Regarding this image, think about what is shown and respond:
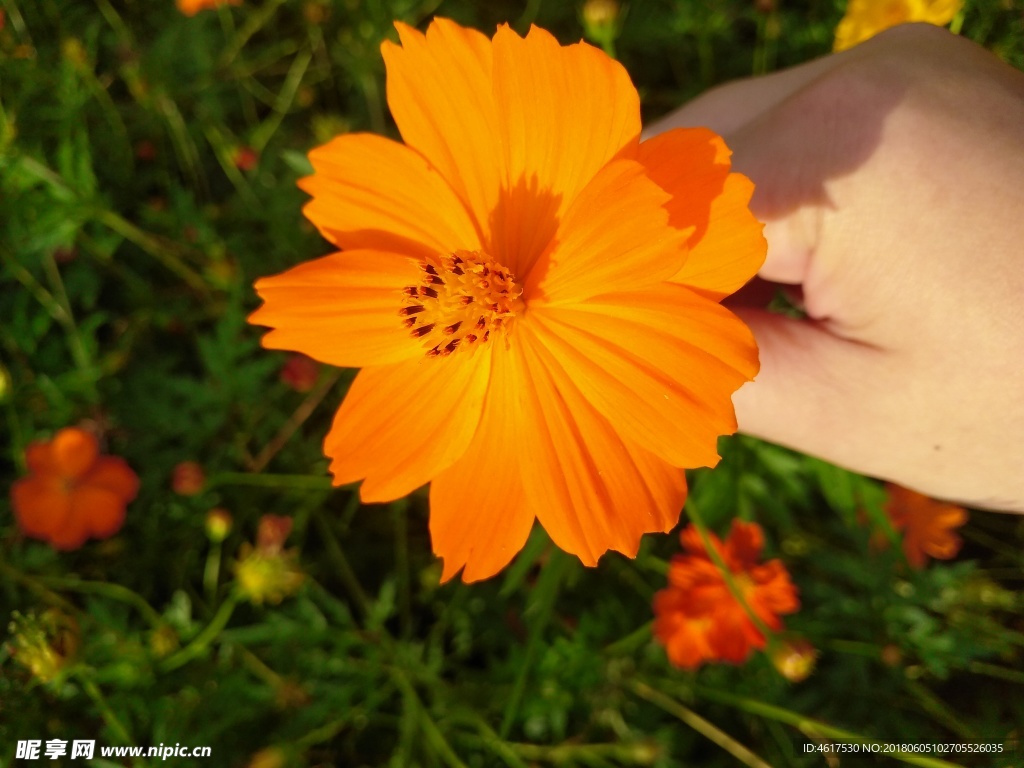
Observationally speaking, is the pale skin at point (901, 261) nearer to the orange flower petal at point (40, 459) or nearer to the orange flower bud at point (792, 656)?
the orange flower bud at point (792, 656)

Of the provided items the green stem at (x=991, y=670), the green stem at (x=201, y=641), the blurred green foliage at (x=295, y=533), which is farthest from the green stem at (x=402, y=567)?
the green stem at (x=991, y=670)

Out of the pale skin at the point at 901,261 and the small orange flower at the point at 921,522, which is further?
the small orange flower at the point at 921,522

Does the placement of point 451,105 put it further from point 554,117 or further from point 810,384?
point 810,384

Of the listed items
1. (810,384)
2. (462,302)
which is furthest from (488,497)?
(810,384)

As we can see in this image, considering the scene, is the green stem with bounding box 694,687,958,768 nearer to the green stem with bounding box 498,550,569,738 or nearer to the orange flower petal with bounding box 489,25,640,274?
the green stem with bounding box 498,550,569,738

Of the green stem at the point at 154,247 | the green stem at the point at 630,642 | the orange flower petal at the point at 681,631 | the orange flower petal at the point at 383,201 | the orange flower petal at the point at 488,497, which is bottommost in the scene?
the green stem at the point at 630,642

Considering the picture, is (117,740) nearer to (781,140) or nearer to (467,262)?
(467,262)

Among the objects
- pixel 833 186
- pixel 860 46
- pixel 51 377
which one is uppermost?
pixel 860 46

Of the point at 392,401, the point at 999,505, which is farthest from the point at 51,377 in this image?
the point at 999,505
